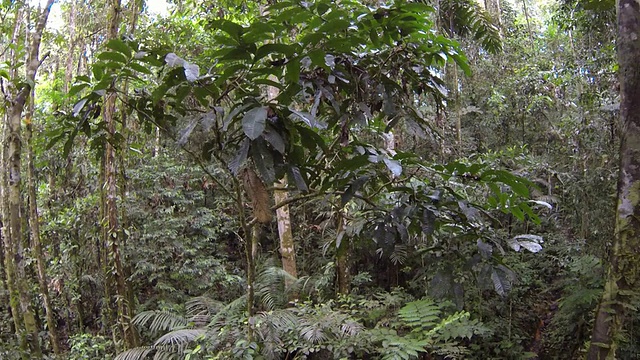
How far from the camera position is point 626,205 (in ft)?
10.2

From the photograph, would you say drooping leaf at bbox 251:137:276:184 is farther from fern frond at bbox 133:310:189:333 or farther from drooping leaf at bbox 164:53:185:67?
fern frond at bbox 133:310:189:333

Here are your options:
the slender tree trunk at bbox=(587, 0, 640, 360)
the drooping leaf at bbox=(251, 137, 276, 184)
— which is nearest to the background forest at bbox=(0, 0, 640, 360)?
the drooping leaf at bbox=(251, 137, 276, 184)

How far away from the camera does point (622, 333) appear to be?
317 centimetres

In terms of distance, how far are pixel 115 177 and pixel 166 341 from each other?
5.42 ft

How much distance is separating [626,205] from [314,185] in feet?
8.00

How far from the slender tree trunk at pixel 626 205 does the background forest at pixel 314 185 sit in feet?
2.30

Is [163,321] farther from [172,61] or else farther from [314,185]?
[172,61]

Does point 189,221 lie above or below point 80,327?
above

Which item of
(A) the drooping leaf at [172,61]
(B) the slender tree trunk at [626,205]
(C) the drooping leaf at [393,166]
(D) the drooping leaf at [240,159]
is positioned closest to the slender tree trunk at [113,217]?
(A) the drooping leaf at [172,61]

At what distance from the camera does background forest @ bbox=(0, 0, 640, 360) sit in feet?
5.43

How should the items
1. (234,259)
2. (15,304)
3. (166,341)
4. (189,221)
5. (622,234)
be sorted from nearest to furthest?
(622,234), (166,341), (15,304), (189,221), (234,259)

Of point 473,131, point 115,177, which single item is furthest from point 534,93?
point 115,177

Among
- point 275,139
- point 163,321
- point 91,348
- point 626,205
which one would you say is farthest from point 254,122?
point 91,348

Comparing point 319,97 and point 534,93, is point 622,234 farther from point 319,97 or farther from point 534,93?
point 534,93
